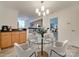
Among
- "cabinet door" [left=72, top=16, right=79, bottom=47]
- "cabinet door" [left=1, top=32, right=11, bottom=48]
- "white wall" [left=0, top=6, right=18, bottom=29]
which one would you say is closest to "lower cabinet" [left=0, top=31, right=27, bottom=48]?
"cabinet door" [left=1, top=32, right=11, bottom=48]

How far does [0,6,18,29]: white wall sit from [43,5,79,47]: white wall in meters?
2.81

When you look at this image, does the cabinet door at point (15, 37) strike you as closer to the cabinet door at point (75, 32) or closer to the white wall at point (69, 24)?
the white wall at point (69, 24)

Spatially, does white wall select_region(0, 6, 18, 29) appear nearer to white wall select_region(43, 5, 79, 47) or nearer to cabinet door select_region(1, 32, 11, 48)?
cabinet door select_region(1, 32, 11, 48)

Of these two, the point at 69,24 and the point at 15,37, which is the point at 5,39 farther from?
A: the point at 69,24

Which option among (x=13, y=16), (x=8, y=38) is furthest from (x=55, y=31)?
(x=8, y=38)

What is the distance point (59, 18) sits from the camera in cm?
680

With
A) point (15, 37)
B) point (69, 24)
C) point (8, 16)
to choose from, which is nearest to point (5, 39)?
point (15, 37)

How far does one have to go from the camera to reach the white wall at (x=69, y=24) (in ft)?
17.8

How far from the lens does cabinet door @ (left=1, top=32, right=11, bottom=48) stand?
502 centimetres

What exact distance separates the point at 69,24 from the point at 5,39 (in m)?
3.39

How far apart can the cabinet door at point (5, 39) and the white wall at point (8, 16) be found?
2.62ft

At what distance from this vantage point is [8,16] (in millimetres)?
6160

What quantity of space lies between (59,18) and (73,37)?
168cm

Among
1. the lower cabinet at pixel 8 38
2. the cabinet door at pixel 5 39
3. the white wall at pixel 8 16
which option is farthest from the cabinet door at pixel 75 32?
the white wall at pixel 8 16
